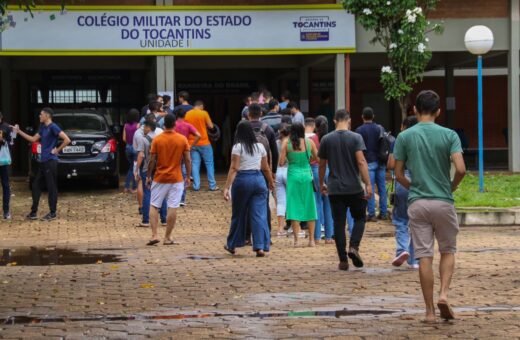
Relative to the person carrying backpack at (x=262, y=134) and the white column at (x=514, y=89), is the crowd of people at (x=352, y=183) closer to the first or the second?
the person carrying backpack at (x=262, y=134)

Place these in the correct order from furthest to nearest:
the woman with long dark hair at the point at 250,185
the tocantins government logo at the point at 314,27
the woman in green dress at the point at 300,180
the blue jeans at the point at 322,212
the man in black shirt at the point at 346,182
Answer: the tocantins government logo at the point at 314,27 → the blue jeans at the point at 322,212 → the woman in green dress at the point at 300,180 → the woman with long dark hair at the point at 250,185 → the man in black shirt at the point at 346,182

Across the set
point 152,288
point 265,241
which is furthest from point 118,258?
point 152,288

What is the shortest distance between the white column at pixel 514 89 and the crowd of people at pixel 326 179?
8632 mm

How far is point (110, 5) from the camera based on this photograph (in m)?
25.2

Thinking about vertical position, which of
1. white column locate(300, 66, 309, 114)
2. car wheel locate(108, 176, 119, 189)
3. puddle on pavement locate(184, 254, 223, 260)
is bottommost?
puddle on pavement locate(184, 254, 223, 260)

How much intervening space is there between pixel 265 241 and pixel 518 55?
1477cm

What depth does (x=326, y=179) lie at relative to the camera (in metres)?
14.4

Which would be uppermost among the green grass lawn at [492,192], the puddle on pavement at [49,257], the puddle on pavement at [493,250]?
the green grass lawn at [492,192]

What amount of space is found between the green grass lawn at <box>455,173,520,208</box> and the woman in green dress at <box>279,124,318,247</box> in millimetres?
4870

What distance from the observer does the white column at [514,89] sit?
26641 millimetres

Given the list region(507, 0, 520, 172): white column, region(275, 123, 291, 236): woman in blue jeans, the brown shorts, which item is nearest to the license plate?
region(275, 123, 291, 236): woman in blue jeans

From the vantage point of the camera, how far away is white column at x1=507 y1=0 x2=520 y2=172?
26.6m

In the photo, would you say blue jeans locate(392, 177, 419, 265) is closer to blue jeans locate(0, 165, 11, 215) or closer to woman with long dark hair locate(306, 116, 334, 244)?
woman with long dark hair locate(306, 116, 334, 244)

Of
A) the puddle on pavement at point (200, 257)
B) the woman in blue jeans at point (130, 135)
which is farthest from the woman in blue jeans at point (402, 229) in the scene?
the woman in blue jeans at point (130, 135)
